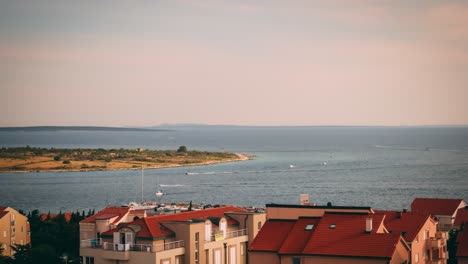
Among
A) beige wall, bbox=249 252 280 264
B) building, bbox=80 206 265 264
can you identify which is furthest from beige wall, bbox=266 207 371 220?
beige wall, bbox=249 252 280 264

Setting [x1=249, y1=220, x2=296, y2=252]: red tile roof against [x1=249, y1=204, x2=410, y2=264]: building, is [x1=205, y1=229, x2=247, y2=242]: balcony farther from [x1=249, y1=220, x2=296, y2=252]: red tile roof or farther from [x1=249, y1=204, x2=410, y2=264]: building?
[x1=249, y1=220, x2=296, y2=252]: red tile roof

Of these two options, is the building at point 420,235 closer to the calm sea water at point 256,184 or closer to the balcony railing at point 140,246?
the balcony railing at point 140,246

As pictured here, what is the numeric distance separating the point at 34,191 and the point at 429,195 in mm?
52482

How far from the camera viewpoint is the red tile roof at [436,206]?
56.5 meters

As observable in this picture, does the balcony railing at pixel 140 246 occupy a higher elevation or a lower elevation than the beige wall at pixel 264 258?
higher

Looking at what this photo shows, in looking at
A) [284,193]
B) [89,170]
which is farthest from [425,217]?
[89,170]

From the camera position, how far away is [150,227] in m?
41.3

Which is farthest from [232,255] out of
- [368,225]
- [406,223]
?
[368,225]

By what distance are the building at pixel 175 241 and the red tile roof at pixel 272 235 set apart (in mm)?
3218

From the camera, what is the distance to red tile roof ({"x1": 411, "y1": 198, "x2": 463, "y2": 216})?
5651 centimetres

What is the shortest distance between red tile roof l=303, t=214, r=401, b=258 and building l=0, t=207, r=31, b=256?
26.6 metres

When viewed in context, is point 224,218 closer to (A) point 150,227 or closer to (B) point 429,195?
(A) point 150,227

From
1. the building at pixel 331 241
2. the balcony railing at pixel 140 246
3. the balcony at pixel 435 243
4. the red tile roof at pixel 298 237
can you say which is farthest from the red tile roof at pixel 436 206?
the balcony railing at pixel 140 246

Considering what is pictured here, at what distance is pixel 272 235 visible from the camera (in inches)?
1590
